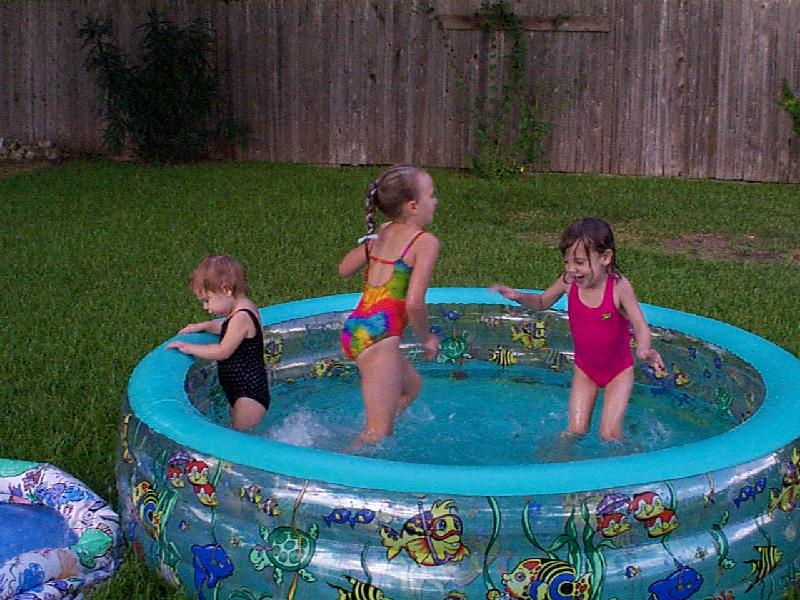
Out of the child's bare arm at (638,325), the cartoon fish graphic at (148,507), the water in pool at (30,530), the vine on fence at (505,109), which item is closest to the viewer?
the cartoon fish graphic at (148,507)

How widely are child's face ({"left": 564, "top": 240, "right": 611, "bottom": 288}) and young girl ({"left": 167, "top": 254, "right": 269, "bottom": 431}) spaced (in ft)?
3.76

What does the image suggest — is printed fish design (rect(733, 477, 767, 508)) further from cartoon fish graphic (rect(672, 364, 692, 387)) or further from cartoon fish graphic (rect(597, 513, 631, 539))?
cartoon fish graphic (rect(672, 364, 692, 387))

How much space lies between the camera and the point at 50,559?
304cm

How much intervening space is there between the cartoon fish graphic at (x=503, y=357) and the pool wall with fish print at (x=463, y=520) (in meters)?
1.95

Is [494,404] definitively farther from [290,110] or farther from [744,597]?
[290,110]

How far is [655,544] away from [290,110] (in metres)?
9.99

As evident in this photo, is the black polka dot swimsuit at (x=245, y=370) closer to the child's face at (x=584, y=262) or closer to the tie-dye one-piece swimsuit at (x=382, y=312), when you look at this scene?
the tie-dye one-piece swimsuit at (x=382, y=312)

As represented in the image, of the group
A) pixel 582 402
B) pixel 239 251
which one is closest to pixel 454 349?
pixel 582 402

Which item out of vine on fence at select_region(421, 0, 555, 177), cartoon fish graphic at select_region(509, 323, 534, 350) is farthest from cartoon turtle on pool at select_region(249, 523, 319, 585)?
vine on fence at select_region(421, 0, 555, 177)

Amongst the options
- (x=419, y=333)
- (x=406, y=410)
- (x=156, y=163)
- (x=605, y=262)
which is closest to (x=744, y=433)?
(x=605, y=262)

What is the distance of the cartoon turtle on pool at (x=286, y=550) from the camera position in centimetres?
275

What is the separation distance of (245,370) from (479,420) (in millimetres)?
1141

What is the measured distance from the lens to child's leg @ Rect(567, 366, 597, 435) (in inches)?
160

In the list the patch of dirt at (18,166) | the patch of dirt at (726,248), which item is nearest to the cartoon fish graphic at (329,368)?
the patch of dirt at (726,248)
